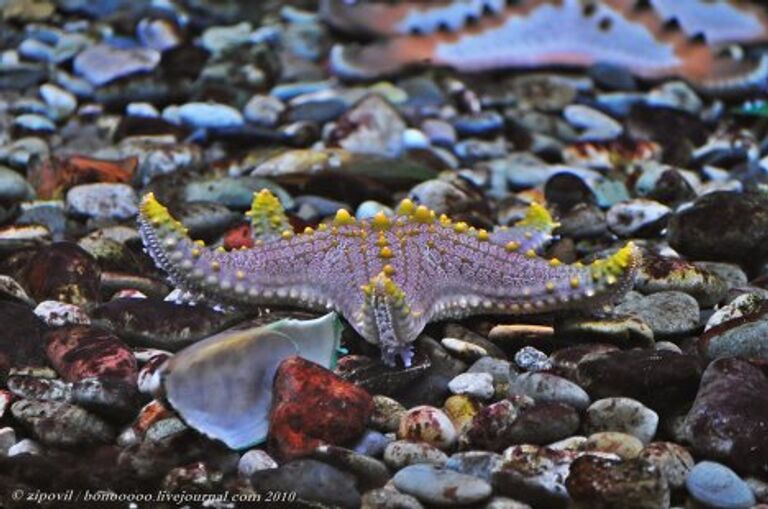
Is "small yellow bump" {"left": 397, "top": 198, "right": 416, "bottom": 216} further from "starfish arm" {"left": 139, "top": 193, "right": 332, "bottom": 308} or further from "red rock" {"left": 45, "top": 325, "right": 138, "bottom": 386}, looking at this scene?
"red rock" {"left": 45, "top": 325, "right": 138, "bottom": 386}

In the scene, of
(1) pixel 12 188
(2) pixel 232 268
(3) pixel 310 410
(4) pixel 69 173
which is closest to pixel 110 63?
(4) pixel 69 173

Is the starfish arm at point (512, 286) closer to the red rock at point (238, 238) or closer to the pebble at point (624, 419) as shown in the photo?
the pebble at point (624, 419)

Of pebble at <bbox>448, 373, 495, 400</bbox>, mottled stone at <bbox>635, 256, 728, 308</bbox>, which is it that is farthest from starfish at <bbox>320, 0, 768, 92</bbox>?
pebble at <bbox>448, 373, 495, 400</bbox>

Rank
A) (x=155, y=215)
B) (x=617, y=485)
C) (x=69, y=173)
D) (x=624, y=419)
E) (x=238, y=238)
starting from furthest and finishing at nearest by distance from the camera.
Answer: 1. (x=69, y=173)
2. (x=238, y=238)
3. (x=155, y=215)
4. (x=624, y=419)
5. (x=617, y=485)

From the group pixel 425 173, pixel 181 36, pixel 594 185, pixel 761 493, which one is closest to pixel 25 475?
pixel 761 493

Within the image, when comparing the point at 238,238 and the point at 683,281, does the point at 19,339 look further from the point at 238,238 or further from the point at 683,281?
the point at 683,281

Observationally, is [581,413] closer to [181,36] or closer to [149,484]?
[149,484]

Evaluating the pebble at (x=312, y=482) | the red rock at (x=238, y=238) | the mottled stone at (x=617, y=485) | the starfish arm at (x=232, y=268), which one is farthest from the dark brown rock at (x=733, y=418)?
the red rock at (x=238, y=238)
